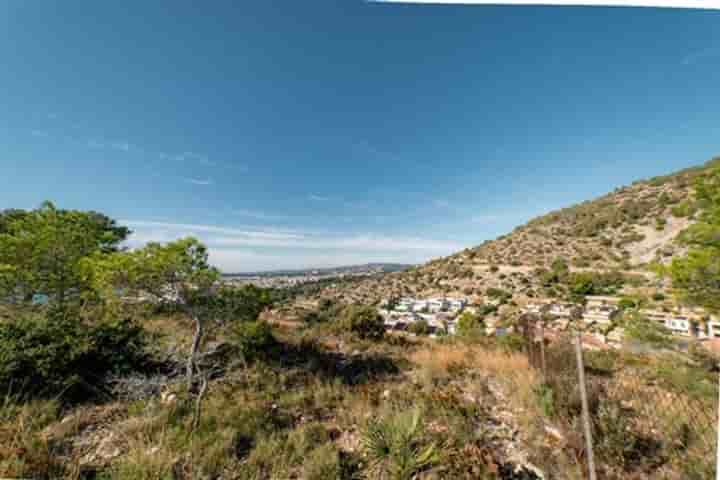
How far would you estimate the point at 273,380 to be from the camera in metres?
3.61

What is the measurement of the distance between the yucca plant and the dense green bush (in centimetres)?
365

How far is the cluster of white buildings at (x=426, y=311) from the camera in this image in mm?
14906

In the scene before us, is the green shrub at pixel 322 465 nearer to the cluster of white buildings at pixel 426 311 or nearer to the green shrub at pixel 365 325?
the green shrub at pixel 365 325

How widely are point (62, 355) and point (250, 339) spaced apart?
91.4 inches

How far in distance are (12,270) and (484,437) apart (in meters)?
8.34

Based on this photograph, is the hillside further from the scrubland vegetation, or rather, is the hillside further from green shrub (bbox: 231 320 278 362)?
green shrub (bbox: 231 320 278 362)

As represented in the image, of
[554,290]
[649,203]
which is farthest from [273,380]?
[649,203]

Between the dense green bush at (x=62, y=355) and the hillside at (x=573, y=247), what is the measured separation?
2059 cm

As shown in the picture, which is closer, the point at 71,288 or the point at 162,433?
the point at 162,433

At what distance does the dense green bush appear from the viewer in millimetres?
2855

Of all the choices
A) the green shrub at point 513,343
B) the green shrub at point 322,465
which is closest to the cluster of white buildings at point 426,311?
the green shrub at point 513,343

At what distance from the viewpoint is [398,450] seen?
1955 millimetres

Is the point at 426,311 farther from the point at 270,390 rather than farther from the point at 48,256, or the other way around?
the point at 48,256

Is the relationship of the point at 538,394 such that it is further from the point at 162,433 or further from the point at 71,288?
the point at 71,288
